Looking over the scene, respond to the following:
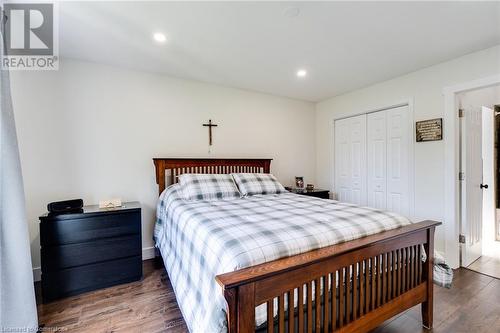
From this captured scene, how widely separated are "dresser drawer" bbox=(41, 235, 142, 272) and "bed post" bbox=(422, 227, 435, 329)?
8.23 ft

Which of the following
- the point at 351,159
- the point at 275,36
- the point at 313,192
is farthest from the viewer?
the point at 351,159

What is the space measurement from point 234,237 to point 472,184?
3.15 metres

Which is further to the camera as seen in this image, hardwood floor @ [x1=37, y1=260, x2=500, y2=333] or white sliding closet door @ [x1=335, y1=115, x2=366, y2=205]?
white sliding closet door @ [x1=335, y1=115, x2=366, y2=205]

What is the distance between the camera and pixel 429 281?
1.70 meters

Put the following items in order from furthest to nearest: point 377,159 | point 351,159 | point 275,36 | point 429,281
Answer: point 351,159
point 377,159
point 275,36
point 429,281

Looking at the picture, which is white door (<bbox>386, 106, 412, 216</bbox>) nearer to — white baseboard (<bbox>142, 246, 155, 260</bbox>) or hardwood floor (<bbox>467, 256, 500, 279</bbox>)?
hardwood floor (<bbox>467, 256, 500, 279</bbox>)

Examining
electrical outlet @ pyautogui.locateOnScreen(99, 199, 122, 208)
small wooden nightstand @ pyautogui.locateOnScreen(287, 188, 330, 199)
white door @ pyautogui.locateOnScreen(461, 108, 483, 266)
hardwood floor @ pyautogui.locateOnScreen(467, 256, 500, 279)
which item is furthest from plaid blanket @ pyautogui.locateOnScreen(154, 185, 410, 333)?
hardwood floor @ pyautogui.locateOnScreen(467, 256, 500, 279)

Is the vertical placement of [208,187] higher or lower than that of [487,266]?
higher

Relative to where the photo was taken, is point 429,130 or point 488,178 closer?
point 429,130

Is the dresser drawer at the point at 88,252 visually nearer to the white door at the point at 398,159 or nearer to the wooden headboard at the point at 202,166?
the wooden headboard at the point at 202,166

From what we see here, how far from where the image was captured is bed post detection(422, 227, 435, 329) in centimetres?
168

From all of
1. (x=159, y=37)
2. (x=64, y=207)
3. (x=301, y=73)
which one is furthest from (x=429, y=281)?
(x=64, y=207)

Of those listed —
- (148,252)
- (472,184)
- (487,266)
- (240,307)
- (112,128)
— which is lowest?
(487,266)

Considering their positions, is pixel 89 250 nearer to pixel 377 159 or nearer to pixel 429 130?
pixel 377 159
